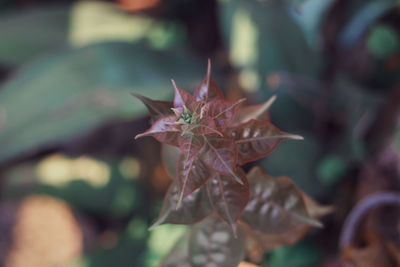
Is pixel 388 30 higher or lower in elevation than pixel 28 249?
higher

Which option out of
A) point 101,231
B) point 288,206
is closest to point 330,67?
point 288,206

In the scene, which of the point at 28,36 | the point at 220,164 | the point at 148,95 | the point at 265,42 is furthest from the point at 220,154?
the point at 28,36

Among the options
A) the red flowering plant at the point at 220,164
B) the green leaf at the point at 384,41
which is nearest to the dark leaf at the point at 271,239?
the red flowering plant at the point at 220,164

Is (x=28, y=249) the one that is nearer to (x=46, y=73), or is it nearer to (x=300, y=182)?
(x=46, y=73)

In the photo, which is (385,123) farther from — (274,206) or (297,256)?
(274,206)

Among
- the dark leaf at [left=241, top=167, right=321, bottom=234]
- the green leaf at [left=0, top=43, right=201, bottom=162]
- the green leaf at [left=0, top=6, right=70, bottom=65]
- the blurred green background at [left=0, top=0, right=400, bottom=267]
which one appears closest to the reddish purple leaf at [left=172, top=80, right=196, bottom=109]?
the dark leaf at [left=241, top=167, right=321, bottom=234]

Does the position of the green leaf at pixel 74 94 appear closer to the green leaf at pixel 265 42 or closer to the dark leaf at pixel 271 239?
the green leaf at pixel 265 42

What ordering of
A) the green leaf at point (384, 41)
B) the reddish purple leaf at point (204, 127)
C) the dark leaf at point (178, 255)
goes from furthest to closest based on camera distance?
1. the green leaf at point (384, 41)
2. the dark leaf at point (178, 255)
3. the reddish purple leaf at point (204, 127)
